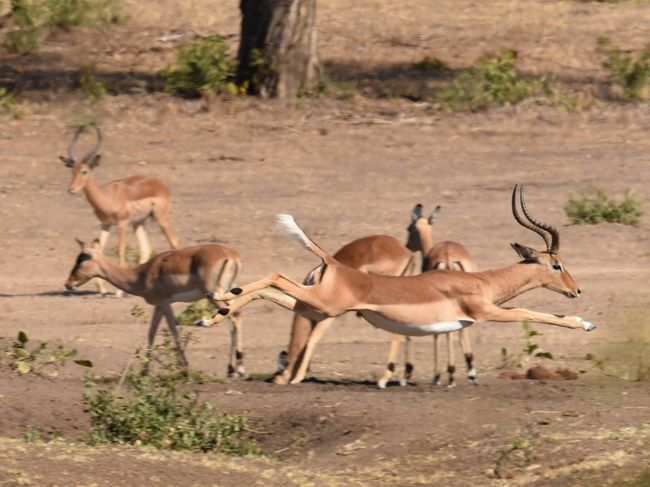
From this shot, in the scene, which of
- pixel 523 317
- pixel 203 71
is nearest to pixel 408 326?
pixel 523 317

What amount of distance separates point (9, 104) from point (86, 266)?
7863 millimetres

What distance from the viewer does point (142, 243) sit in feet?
48.5

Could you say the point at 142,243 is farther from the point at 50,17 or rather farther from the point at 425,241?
the point at 50,17

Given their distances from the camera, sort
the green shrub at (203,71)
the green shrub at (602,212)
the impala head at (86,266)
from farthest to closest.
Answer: the green shrub at (203,71) < the green shrub at (602,212) < the impala head at (86,266)

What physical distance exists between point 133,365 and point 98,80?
10.8 m

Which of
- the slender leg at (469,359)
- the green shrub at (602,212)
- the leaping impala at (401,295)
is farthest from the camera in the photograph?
the green shrub at (602,212)

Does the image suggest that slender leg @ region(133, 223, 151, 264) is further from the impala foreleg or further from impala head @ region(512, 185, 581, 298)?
the impala foreleg

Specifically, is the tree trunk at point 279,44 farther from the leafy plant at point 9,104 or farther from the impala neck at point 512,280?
the impala neck at point 512,280

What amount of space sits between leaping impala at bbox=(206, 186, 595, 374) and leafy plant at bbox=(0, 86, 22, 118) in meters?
11.0

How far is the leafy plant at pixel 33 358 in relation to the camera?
9.69m

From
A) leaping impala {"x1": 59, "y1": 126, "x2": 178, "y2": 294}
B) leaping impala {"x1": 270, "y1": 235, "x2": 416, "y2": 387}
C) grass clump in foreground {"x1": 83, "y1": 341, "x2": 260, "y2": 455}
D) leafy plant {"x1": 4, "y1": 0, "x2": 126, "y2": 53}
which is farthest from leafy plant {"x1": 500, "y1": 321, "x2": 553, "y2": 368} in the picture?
leafy plant {"x1": 4, "y1": 0, "x2": 126, "y2": 53}

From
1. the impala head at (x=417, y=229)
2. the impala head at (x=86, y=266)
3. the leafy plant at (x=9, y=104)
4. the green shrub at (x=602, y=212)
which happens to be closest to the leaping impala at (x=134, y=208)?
the impala head at (x=86, y=266)

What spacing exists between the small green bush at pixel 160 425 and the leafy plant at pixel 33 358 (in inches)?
64.9

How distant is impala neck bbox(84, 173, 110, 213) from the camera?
14875 mm
